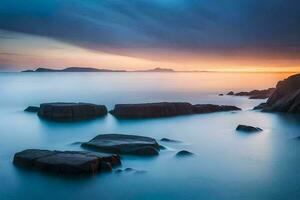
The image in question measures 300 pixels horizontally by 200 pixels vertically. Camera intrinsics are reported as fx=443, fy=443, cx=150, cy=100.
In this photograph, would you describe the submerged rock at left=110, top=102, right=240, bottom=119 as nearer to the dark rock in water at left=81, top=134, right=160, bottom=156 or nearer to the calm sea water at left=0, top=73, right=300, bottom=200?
the calm sea water at left=0, top=73, right=300, bottom=200

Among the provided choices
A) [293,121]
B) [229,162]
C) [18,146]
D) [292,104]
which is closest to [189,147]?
[229,162]

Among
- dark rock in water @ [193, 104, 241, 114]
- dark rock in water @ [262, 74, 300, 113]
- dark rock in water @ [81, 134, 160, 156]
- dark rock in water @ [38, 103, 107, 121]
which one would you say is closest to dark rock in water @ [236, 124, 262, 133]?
dark rock in water @ [81, 134, 160, 156]

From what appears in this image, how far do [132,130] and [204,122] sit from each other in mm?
7574

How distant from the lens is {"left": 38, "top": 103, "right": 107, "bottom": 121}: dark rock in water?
127 ft

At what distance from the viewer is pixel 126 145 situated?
22219 mm

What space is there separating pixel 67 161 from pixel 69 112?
69.1 feet

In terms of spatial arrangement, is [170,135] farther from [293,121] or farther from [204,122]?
[293,121]

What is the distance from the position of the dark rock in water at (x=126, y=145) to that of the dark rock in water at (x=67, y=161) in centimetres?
199

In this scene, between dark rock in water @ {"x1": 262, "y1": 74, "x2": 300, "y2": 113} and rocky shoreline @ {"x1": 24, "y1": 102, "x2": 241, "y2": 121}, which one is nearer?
rocky shoreline @ {"x1": 24, "y1": 102, "x2": 241, "y2": 121}

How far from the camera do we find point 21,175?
18.2 m

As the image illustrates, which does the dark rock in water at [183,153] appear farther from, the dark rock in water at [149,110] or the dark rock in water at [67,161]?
the dark rock in water at [149,110]

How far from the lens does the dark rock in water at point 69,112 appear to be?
38.6m

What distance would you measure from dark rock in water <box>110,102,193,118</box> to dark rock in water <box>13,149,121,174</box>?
20.0 metres

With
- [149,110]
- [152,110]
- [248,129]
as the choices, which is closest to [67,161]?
[248,129]
